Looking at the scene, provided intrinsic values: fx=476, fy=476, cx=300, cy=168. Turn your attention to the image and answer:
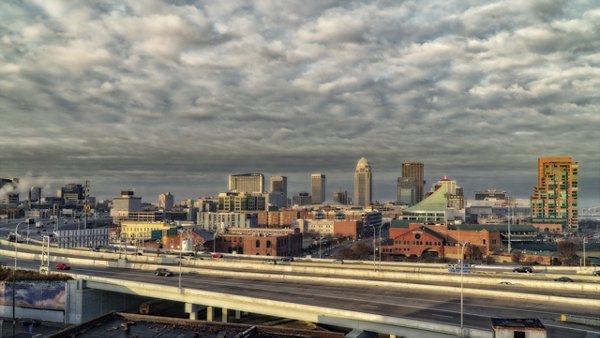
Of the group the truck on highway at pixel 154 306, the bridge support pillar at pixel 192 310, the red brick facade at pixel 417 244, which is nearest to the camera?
the bridge support pillar at pixel 192 310

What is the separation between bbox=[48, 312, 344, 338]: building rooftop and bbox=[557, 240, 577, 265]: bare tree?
106743mm

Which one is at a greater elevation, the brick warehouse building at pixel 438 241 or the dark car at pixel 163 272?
the dark car at pixel 163 272

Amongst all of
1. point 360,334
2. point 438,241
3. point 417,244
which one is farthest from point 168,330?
point 438,241

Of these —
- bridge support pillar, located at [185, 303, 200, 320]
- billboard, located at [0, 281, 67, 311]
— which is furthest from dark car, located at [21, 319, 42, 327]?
bridge support pillar, located at [185, 303, 200, 320]

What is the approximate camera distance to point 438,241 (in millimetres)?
143500

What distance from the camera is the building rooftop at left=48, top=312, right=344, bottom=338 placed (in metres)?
43.3

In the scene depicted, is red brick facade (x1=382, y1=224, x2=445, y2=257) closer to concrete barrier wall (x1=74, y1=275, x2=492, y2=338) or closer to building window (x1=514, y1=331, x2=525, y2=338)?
concrete barrier wall (x1=74, y1=275, x2=492, y2=338)

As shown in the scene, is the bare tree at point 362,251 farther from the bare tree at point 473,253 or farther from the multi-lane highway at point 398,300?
the multi-lane highway at point 398,300

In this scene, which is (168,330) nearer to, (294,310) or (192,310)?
(192,310)

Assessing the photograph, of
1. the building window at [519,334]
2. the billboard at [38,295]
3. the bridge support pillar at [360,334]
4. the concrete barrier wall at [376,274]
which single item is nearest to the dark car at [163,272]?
the concrete barrier wall at [376,274]

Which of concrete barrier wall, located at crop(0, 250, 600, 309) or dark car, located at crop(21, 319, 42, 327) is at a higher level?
concrete barrier wall, located at crop(0, 250, 600, 309)

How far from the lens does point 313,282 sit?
65.4 meters

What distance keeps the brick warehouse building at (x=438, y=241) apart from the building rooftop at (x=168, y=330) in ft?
345

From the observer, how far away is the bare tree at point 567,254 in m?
125
